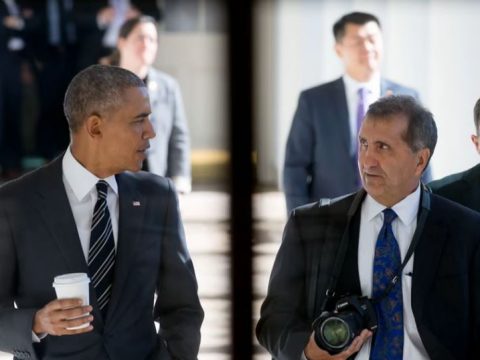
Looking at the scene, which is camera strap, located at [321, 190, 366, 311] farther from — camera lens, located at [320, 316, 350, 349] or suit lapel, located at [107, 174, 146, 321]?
suit lapel, located at [107, 174, 146, 321]

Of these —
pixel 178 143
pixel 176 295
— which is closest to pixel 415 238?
pixel 176 295

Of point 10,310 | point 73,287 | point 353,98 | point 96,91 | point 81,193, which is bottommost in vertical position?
point 10,310

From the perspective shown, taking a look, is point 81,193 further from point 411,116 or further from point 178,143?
point 178,143

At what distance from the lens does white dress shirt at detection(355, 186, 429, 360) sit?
239 centimetres

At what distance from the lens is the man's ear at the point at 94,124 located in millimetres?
2355

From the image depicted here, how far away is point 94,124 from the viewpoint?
Result: 2.36m

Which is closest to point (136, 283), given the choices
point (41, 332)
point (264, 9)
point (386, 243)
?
point (41, 332)

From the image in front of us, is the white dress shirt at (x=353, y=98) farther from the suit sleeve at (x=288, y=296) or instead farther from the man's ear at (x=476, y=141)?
the suit sleeve at (x=288, y=296)

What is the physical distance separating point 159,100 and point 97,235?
1313mm

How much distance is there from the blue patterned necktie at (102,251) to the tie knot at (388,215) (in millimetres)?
711

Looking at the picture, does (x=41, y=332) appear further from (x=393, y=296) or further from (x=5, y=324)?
(x=393, y=296)

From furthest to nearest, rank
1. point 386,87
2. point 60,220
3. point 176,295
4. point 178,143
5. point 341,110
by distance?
point 178,143 → point 341,110 → point 386,87 → point 176,295 → point 60,220

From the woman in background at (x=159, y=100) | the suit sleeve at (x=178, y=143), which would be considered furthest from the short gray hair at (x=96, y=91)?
the suit sleeve at (x=178, y=143)

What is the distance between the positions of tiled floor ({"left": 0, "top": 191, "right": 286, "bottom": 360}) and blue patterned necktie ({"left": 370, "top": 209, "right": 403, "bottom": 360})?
2.13 feet
